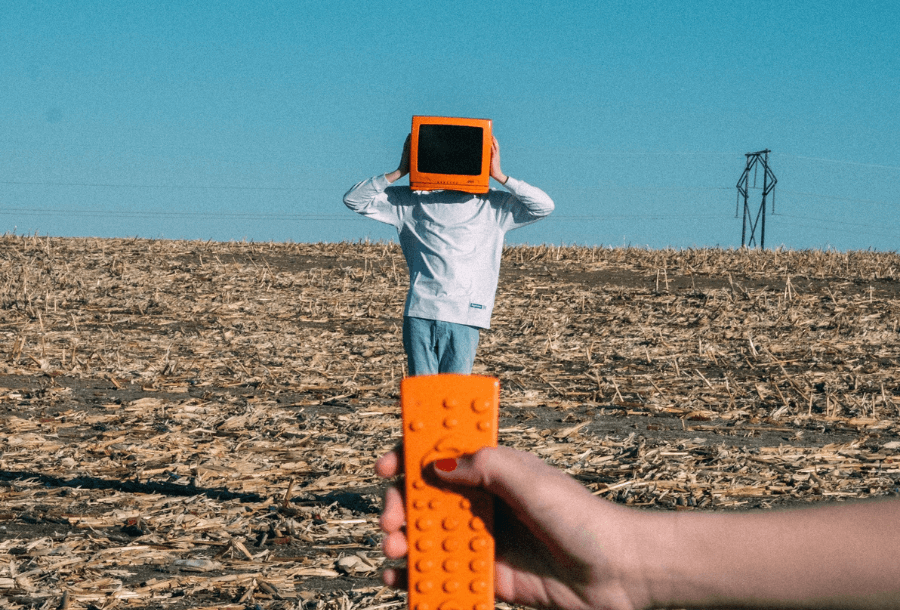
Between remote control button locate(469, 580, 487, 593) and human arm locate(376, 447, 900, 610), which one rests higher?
human arm locate(376, 447, 900, 610)

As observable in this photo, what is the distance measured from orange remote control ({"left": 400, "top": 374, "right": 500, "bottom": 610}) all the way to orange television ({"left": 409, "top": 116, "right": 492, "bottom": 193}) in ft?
10.9

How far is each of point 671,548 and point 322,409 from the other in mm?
6657

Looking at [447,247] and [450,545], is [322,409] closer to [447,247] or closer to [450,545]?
[447,247]

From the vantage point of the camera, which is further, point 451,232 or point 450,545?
point 451,232

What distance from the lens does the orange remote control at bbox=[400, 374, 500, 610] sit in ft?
5.11

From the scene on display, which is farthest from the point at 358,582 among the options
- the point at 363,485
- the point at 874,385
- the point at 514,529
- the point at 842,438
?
the point at 874,385

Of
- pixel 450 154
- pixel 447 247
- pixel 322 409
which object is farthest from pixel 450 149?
pixel 322 409

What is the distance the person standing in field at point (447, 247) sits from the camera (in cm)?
489

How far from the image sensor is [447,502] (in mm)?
1627

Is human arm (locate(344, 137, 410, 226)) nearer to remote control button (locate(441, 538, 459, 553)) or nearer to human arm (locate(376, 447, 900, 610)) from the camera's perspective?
human arm (locate(376, 447, 900, 610))

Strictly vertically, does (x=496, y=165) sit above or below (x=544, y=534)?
above

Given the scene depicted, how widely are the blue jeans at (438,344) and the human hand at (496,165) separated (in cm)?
89

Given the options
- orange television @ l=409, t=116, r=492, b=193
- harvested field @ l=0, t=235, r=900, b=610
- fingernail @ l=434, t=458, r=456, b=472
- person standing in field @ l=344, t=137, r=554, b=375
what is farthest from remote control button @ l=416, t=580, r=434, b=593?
orange television @ l=409, t=116, r=492, b=193

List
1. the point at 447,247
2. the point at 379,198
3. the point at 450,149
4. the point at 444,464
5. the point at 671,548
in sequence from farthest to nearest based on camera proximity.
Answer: the point at 379,198 < the point at 447,247 < the point at 450,149 < the point at 671,548 < the point at 444,464
